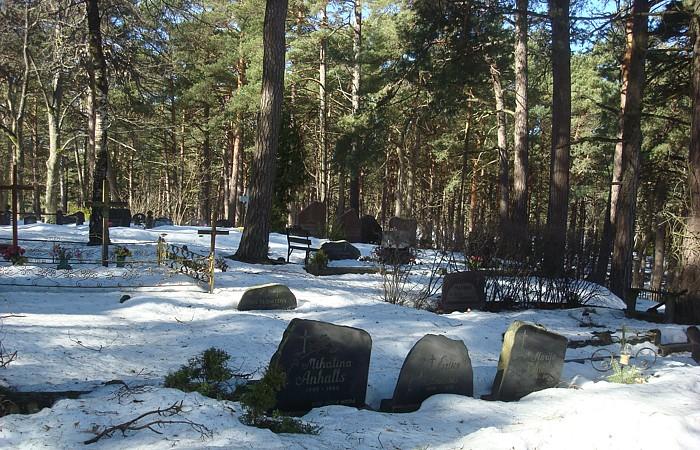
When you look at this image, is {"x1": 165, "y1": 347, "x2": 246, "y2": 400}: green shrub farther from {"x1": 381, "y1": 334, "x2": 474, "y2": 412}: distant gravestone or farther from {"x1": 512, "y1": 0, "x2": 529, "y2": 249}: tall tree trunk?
{"x1": 512, "y1": 0, "x2": 529, "y2": 249}: tall tree trunk

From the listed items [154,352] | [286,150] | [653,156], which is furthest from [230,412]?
[653,156]

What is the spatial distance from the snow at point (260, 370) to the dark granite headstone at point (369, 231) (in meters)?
12.2

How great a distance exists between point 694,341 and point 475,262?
4.77 m

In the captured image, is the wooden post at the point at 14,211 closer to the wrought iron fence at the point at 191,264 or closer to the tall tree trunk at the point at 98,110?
the tall tree trunk at the point at 98,110

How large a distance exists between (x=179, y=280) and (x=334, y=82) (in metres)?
24.7

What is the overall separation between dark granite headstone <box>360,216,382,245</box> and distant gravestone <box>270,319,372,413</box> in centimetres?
1797

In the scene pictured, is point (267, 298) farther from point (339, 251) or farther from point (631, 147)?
point (631, 147)

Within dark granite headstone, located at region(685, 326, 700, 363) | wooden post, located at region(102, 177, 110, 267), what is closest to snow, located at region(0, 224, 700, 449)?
dark granite headstone, located at region(685, 326, 700, 363)

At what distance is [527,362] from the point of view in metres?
5.98

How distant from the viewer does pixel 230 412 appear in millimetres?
4227

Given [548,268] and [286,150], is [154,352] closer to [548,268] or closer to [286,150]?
[548,268]

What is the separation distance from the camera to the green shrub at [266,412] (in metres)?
4.09

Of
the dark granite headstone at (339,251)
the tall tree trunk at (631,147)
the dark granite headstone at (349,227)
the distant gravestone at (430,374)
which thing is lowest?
the distant gravestone at (430,374)

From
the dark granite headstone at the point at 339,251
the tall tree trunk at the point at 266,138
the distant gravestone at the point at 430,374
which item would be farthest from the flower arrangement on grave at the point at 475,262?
the distant gravestone at the point at 430,374
